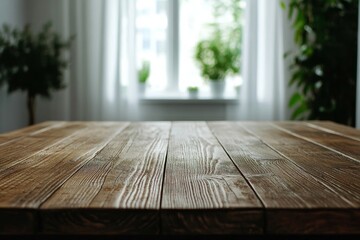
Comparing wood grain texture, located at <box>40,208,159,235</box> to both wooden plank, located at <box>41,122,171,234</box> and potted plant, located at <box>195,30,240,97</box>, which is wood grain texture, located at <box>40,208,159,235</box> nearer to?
wooden plank, located at <box>41,122,171,234</box>

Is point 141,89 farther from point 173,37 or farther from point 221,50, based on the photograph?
point 221,50

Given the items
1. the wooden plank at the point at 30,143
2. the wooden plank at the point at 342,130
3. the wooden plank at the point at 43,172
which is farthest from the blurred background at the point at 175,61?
the wooden plank at the point at 43,172

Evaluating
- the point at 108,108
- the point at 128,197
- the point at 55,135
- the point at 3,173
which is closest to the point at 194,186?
the point at 128,197

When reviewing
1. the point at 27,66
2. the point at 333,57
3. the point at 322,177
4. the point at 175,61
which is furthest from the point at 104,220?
the point at 175,61

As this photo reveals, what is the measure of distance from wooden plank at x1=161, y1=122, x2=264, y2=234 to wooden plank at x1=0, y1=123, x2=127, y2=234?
7.3 inches

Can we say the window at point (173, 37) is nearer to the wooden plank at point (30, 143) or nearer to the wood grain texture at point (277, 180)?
the wooden plank at point (30, 143)

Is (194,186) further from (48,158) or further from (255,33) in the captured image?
(255,33)

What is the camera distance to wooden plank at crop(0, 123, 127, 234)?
707mm

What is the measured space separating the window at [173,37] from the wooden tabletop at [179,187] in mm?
3209

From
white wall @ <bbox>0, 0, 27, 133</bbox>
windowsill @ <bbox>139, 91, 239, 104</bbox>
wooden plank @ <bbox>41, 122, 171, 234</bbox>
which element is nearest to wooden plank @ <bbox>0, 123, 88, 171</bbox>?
wooden plank @ <bbox>41, 122, 171, 234</bbox>

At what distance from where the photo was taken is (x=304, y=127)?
1.93m

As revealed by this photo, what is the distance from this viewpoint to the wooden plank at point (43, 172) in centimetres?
71

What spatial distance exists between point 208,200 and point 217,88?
12.5ft

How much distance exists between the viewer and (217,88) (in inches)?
176
